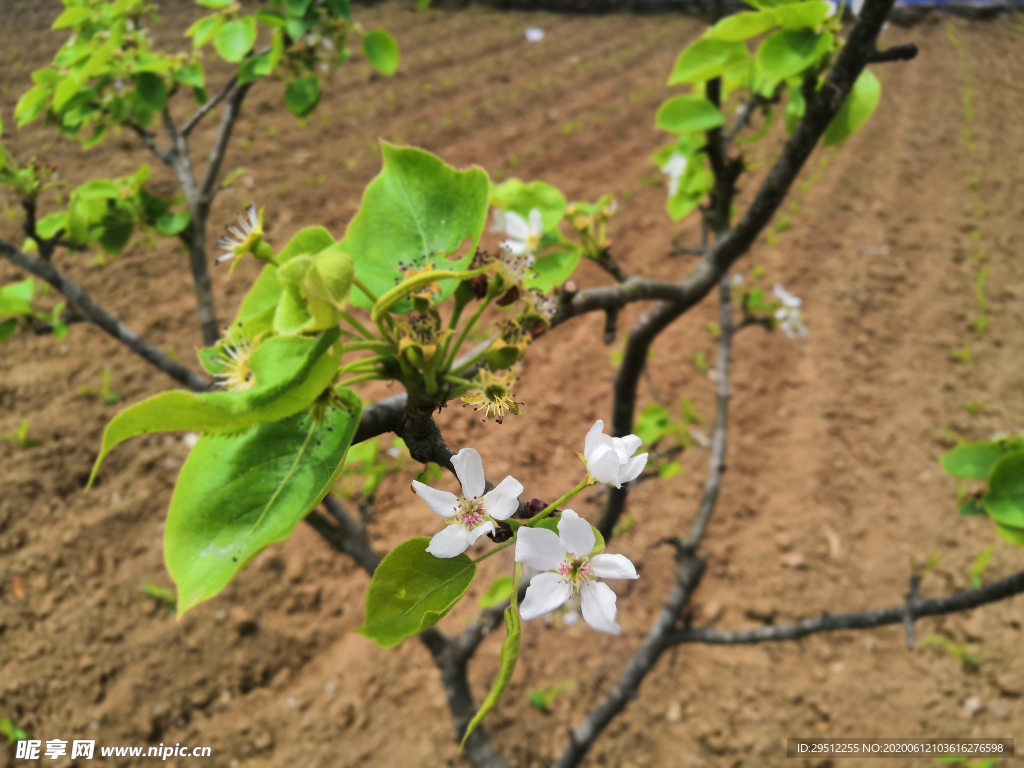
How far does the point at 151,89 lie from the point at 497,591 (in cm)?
182

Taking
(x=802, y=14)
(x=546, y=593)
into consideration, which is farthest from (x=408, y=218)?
(x=802, y=14)

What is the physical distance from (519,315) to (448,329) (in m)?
0.13

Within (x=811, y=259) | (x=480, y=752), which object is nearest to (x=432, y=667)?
(x=480, y=752)

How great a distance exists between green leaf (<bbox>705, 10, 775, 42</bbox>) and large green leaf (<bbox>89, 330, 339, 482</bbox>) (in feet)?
3.32

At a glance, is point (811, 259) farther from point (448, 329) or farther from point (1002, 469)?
point (448, 329)

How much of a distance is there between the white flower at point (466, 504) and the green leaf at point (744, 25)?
3.30ft

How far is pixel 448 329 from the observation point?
0.59m

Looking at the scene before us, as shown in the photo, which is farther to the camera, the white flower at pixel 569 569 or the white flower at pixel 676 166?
the white flower at pixel 676 166

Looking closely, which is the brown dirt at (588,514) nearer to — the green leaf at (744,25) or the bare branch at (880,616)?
the bare branch at (880,616)

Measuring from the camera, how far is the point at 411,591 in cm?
49

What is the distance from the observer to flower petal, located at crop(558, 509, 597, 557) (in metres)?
0.46

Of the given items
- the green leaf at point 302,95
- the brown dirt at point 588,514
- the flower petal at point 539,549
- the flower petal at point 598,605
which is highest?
the green leaf at point 302,95

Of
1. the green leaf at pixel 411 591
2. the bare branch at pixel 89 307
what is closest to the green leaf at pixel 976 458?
the green leaf at pixel 411 591

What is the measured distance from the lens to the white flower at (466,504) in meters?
0.47
